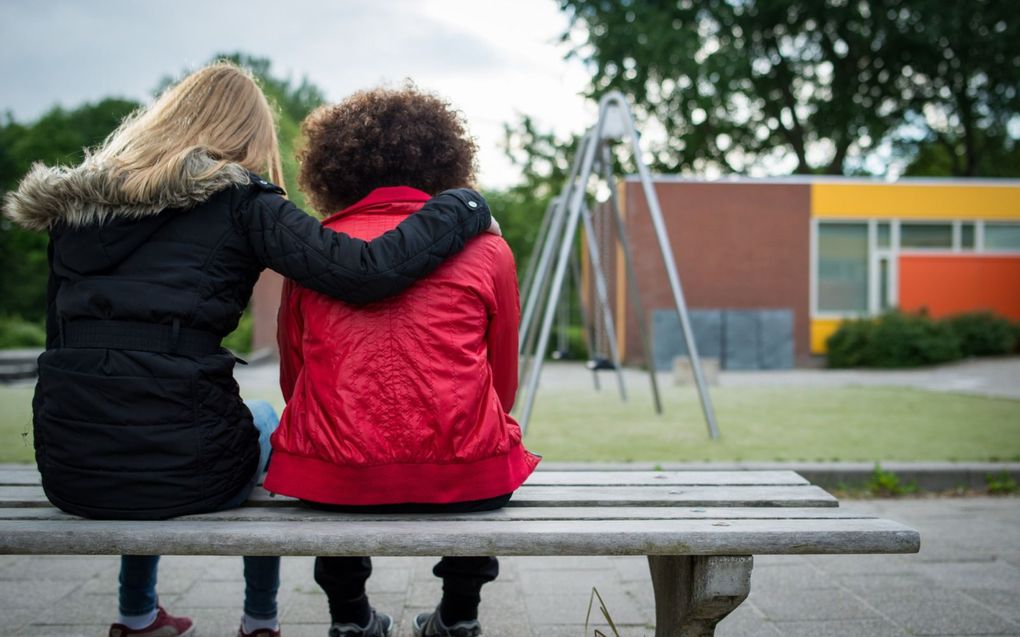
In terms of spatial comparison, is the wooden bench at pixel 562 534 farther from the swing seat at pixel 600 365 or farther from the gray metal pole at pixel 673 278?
the swing seat at pixel 600 365

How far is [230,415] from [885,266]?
20795 mm

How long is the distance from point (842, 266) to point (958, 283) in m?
2.64

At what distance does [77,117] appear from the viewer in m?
48.8

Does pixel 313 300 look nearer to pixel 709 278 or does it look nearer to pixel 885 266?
pixel 709 278

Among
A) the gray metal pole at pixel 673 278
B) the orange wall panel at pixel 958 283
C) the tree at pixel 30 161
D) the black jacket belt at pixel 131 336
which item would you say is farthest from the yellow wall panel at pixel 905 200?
the tree at pixel 30 161

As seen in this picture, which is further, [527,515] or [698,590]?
[527,515]

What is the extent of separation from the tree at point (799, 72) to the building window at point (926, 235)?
5075 mm

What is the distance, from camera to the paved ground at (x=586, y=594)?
10.2 ft

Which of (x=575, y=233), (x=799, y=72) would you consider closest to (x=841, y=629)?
(x=575, y=233)

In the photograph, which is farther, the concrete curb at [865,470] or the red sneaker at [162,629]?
the concrete curb at [865,470]

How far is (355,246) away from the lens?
2.23 meters

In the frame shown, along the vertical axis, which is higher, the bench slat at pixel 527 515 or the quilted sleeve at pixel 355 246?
the quilted sleeve at pixel 355 246

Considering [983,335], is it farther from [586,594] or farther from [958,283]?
[586,594]

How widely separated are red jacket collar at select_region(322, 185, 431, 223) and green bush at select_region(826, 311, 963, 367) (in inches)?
691
